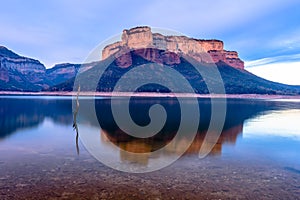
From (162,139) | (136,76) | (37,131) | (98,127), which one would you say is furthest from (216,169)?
(136,76)

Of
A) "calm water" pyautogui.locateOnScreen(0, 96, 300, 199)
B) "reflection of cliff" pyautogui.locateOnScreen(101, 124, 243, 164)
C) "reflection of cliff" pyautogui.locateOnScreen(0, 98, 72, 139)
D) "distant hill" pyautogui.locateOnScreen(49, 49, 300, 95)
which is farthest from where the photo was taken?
→ "distant hill" pyautogui.locateOnScreen(49, 49, 300, 95)

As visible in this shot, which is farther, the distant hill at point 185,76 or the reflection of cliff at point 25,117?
the distant hill at point 185,76

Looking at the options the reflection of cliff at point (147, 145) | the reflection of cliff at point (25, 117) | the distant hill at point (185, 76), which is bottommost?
the reflection of cliff at point (147, 145)

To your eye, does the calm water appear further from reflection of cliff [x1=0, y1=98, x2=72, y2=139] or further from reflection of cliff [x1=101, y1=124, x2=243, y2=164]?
reflection of cliff [x1=0, y1=98, x2=72, y2=139]

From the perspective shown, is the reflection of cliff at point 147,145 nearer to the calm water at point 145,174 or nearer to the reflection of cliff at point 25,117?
the calm water at point 145,174

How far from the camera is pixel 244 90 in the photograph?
160 meters

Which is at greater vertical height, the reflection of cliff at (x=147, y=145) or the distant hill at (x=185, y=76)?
the distant hill at (x=185, y=76)

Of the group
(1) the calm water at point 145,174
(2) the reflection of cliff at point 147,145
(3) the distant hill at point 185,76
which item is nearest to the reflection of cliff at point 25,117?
(1) the calm water at point 145,174

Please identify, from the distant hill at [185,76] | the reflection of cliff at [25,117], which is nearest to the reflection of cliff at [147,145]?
the reflection of cliff at [25,117]

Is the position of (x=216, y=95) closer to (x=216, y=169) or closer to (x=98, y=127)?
(x=98, y=127)

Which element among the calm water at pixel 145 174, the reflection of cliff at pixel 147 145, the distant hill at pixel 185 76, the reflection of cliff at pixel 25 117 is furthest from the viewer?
the distant hill at pixel 185 76

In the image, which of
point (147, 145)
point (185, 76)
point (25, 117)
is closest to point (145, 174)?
point (147, 145)

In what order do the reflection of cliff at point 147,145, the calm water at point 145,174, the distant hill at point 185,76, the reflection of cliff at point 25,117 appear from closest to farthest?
the calm water at point 145,174
the reflection of cliff at point 147,145
the reflection of cliff at point 25,117
the distant hill at point 185,76

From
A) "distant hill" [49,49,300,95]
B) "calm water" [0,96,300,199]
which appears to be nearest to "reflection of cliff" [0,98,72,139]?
"calm water" [0,96,300,199]
